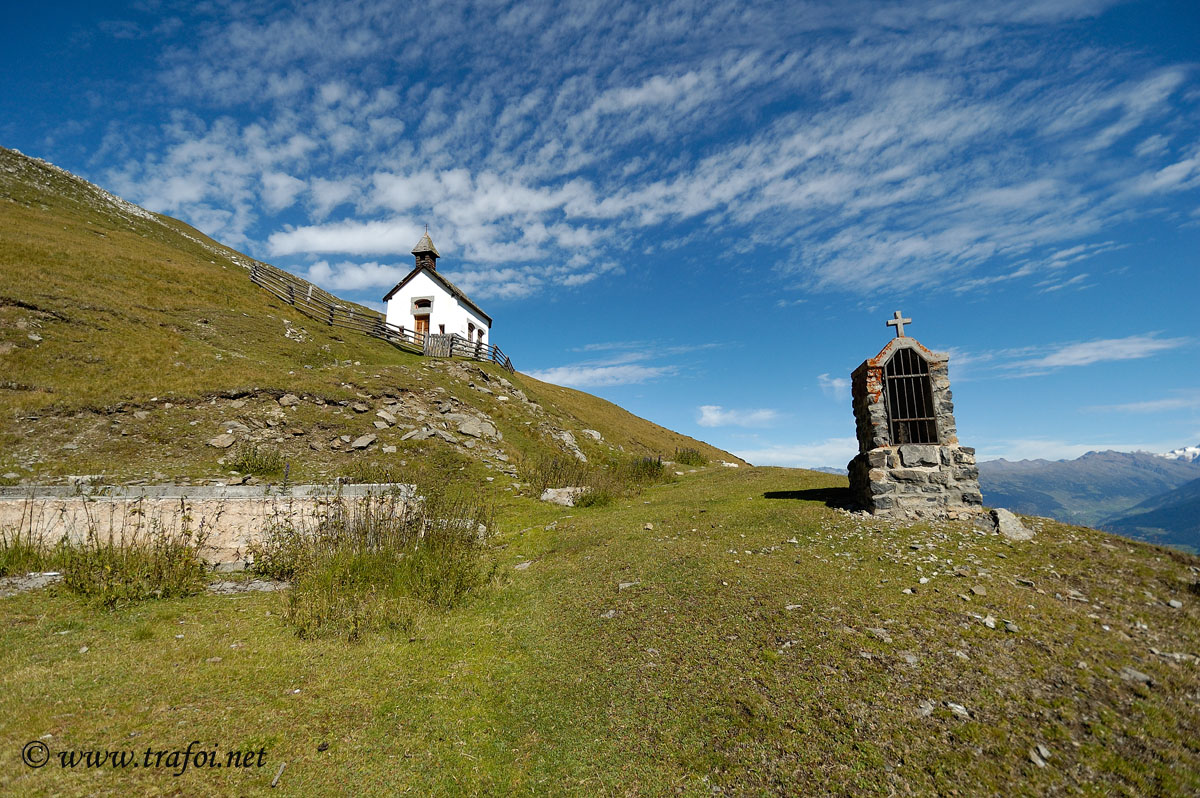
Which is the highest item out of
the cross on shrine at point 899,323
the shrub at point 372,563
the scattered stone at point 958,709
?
the cross on shrine at point 899,323

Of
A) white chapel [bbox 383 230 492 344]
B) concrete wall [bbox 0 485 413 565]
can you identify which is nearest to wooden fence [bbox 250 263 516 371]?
white chapel [bbox 383 230 492 344]

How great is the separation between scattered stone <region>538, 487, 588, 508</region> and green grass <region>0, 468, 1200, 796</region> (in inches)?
381

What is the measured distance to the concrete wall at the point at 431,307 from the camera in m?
42.4

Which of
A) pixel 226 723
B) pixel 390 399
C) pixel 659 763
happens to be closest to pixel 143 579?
pixel 226 723

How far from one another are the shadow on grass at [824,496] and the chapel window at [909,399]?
8.31ft

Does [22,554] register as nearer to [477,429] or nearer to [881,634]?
[881,634]

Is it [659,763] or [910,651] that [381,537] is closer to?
[659,763]

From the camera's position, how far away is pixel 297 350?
30.7 m

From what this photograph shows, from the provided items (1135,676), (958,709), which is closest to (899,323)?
(1135,676)

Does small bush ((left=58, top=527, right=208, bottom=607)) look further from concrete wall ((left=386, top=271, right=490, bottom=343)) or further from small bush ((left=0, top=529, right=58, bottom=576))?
concrete wall ((left=386, top=271, right=490, bottom=343))

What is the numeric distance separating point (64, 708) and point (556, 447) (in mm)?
25414

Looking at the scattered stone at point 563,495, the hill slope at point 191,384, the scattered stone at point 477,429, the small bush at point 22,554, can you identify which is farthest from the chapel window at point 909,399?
the small bush at point 22,554

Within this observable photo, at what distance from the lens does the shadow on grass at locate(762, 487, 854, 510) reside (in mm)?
14723

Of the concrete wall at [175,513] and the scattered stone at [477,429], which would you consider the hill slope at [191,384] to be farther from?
the concrete wall at [175,513]
